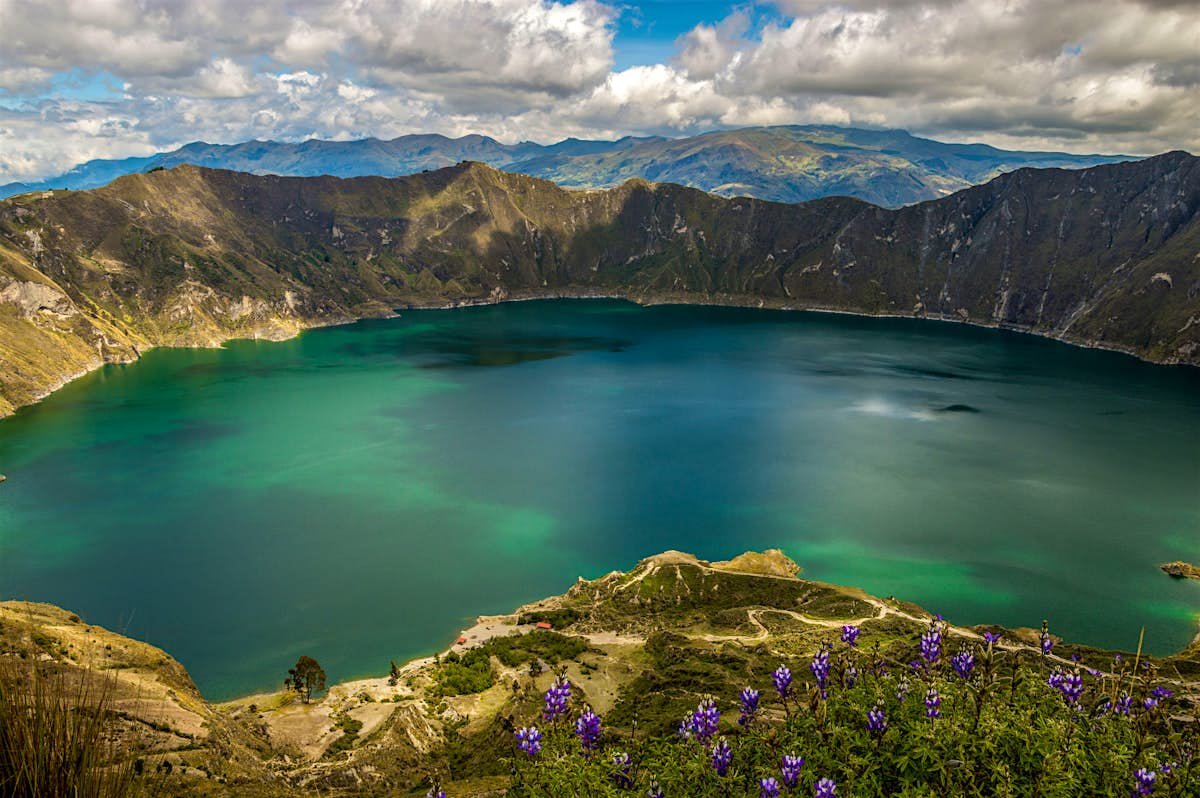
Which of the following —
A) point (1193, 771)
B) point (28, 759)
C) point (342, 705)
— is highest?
point (28, 759)

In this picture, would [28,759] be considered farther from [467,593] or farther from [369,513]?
[369,513]

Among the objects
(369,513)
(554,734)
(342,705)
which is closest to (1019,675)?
(554,734)

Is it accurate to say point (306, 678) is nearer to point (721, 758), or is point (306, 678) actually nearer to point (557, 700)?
point (557, 700)

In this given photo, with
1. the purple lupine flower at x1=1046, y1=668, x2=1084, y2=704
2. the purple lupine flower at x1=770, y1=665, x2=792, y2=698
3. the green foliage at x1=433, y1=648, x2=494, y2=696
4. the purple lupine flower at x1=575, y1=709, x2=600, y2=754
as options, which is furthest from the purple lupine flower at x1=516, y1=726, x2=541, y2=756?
the green foliage at x1=433, y1=648, x2=494, y2=696

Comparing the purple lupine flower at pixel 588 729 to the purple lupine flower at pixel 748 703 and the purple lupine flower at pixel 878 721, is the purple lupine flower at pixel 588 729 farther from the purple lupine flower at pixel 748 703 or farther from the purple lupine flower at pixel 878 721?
the purple lupine flower at pixel 878 721

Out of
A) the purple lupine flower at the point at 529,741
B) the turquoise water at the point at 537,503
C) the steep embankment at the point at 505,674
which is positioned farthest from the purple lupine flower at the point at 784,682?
the turquoise water at the point at 537,503

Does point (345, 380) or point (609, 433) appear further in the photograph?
point (345, 380)

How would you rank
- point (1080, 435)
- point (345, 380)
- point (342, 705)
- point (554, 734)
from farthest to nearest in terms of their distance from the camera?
point (345, 380) < point (1080, 435) < point (342, 705) < point (554, 734)

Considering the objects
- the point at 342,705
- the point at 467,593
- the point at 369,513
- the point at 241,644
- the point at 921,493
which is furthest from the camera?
the point at 921,493
